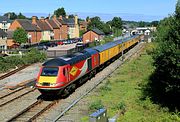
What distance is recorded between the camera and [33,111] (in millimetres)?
21609

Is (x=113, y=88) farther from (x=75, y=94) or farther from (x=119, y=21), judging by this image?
(x=119, y=21)

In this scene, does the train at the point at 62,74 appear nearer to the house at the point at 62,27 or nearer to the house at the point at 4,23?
the house at the point at 4,23

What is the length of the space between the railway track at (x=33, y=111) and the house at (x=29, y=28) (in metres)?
71.5

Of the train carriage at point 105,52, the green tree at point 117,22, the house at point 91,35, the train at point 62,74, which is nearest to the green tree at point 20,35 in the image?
the house at point 91,35

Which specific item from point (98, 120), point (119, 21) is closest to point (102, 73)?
point (98, 120)

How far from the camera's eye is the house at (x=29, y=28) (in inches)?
3698

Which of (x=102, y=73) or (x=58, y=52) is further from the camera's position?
(x=58, y=52)

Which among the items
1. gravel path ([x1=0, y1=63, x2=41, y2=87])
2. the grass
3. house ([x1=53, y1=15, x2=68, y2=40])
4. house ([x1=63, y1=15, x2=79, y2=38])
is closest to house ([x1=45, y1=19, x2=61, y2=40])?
house ([x1=53, y1=15, x2=68, y2=40])

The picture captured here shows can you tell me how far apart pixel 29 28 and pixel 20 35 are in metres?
12.3

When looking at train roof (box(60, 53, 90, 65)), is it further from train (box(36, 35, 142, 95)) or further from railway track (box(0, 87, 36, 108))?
railway track (box(0, 87, 36, 108))

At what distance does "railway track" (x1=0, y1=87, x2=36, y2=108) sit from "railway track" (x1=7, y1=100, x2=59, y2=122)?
89.7 inches

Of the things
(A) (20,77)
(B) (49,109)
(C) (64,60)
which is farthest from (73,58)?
(A) (20,77)

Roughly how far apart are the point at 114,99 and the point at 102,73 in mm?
14187

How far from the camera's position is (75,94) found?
26625mm
